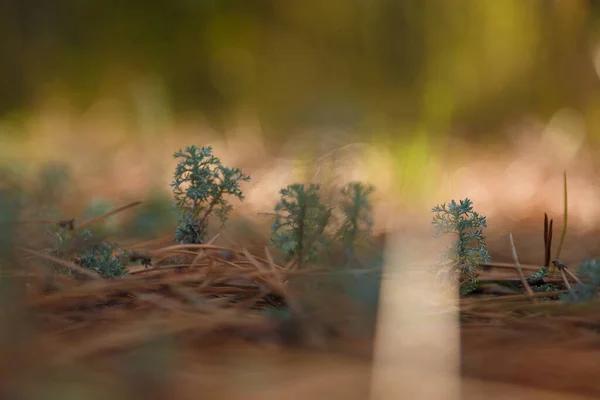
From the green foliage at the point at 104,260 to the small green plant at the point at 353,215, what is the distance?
0.30m

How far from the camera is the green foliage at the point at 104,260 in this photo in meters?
0.85

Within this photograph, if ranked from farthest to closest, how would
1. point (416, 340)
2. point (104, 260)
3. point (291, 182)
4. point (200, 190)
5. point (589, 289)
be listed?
point (291, 182)
point (200, 190)
point (104, 260)
point (589, 289)
point (416, 340)

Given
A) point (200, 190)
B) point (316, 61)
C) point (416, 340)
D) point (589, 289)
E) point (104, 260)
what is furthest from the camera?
point (316, 61)

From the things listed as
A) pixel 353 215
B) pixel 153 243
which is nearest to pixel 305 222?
pixel 353 215

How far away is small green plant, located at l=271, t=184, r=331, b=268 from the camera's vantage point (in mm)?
830

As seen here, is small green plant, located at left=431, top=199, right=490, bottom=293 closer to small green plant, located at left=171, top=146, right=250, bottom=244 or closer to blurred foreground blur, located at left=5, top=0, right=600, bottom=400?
blurred foreground blur, located at left=5, top=0, right=600, bottom=400

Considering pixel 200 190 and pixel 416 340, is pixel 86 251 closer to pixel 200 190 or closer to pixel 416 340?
pixel 200 190

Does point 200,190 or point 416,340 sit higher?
point 200,190

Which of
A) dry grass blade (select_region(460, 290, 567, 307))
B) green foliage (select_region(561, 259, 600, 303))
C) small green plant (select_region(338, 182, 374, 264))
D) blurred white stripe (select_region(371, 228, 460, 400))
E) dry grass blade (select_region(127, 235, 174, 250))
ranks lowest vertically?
blurred white stripe (select_region(371, 228, 460, 400))

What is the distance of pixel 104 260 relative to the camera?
2.79 feet

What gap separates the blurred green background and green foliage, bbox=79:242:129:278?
5.51 ft

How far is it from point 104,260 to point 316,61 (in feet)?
7.32

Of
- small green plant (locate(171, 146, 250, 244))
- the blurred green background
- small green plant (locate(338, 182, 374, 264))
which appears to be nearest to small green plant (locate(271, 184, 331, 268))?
small green plant (locate(338, 182, 374, 264))

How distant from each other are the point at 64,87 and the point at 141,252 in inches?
98.2
